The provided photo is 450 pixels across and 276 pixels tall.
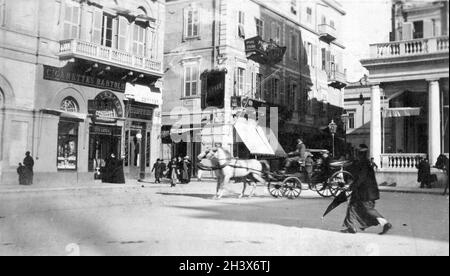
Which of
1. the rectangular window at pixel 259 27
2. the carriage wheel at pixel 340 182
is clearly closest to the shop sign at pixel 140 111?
the rectangular window at pixel 259 27

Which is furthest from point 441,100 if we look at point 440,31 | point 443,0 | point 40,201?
point 40,201

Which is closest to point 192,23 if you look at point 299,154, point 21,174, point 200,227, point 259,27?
point 259,27

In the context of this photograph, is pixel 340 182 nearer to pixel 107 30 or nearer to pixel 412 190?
pixel 412 190

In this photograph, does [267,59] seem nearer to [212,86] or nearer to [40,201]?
[212,86]

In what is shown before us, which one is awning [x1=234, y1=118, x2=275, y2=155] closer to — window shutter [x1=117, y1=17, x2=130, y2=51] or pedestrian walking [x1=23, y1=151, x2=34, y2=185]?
pedestrian walking [x1=23, y1=151, x2=34, y2=185]

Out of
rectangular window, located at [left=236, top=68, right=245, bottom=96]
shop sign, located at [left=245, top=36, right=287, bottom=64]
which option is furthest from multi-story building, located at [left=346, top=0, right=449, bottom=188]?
rectangular window, located at [left=236, top=68, right=245, bottom=96]

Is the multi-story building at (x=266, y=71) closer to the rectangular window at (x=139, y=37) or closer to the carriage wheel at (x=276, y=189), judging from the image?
the carriage wheel at (x=276, y=189)
